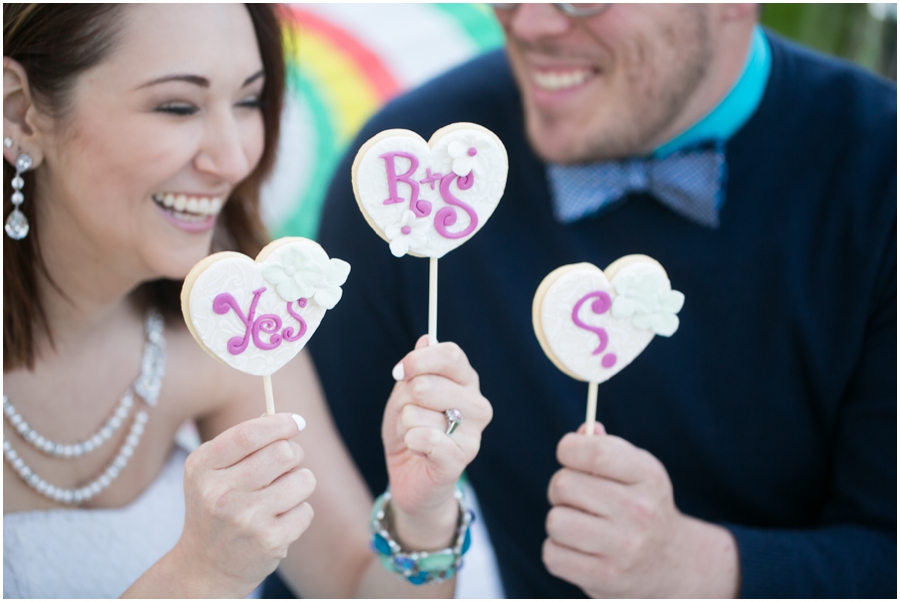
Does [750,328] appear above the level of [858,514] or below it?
above

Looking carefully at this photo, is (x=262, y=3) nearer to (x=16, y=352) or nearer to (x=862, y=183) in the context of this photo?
(x=16, y=352)

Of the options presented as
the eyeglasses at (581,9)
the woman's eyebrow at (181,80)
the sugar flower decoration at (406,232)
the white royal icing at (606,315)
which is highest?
the eyeglasses at (581,9)

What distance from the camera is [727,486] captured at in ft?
5.68

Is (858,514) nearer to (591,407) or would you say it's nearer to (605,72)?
(591,407)

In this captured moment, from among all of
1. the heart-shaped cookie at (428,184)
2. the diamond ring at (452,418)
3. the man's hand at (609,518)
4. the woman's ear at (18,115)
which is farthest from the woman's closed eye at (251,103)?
the man's hand at (609,518)

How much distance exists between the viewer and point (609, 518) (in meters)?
1.21

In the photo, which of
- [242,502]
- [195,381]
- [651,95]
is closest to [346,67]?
[651,95]

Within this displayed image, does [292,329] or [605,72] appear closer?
[292,329]

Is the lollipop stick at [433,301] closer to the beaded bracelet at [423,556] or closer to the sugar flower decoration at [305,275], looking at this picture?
the sugar flower decoration at [305,275]

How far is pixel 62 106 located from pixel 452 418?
827mm

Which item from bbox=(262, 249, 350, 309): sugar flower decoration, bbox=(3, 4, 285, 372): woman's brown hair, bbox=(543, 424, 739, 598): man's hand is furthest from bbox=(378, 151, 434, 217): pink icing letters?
bbox=(3, 4, 285, 372): woman's brown hair

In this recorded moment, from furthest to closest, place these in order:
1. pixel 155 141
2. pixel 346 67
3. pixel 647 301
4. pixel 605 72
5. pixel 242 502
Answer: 1. pixel 346 67
2. pixel 605 72
3. pixel 155 141
4. pixel 647 301
5. pixel 242 502

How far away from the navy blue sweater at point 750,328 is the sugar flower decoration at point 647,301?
51 centimetres

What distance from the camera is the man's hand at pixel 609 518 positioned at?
1206mm
